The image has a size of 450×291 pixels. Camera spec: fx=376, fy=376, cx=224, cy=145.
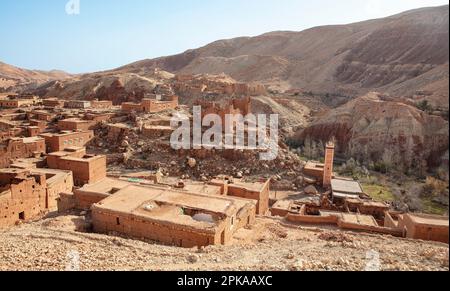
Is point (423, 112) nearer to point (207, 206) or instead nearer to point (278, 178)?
point (278, 178)

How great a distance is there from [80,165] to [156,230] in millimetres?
8424

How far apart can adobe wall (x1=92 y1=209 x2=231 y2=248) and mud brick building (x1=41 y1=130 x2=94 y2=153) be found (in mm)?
11941

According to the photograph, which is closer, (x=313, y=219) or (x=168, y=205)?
(x=168, y=205)

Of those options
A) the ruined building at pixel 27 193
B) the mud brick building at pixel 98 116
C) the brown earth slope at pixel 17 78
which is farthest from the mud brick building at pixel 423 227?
the brown earth slope at pixel 17 78

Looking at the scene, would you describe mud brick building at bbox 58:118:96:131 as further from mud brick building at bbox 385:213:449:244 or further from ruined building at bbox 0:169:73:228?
mud brick building at bbox 385:213:449:244

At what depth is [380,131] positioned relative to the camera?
33.0 m

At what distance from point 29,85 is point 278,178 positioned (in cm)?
6148

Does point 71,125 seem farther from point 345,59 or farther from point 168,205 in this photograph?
point 345,59

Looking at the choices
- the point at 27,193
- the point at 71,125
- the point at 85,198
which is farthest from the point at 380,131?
the point at 27,193

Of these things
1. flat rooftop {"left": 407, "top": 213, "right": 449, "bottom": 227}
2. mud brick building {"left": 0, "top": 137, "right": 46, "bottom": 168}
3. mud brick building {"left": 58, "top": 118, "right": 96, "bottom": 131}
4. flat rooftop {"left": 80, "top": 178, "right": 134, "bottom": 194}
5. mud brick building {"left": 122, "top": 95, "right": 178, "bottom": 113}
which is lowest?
flat rooftop {"left": 407, "top": 213, "right": 449, "bottom": 227}

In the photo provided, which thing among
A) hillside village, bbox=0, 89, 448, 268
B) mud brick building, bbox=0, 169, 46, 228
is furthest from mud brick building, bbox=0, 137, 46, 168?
mud brick building, bbox=0, 169, 46, 228

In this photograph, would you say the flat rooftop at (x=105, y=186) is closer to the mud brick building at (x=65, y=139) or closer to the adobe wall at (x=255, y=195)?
the adobe wall at (x=255, y=195)

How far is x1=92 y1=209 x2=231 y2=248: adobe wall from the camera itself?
10047 millimetres

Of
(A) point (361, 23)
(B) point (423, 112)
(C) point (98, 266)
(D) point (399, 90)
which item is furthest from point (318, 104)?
(A) point (361, 23)
